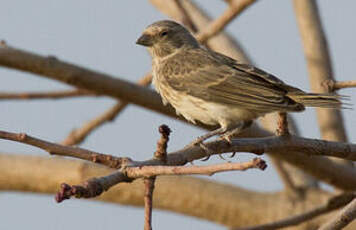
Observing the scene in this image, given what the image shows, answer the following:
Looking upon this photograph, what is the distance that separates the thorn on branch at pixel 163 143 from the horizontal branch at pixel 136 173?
197mm

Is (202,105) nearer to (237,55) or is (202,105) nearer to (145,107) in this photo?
(145,107)

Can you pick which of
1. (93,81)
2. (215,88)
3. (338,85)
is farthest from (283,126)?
(93,81)

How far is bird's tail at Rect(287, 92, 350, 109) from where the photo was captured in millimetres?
4843

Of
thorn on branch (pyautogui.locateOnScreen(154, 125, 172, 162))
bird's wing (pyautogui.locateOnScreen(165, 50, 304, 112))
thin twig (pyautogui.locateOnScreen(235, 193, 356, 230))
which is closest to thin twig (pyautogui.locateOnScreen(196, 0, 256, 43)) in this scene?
bird's wing (pyautogui.locateOnScreen(165, 50, 304, 112))

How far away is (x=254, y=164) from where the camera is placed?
2861mm

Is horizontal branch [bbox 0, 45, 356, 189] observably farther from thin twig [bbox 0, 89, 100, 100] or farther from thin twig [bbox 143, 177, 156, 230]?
thin twig [bbox 143, 177, 156, 230]

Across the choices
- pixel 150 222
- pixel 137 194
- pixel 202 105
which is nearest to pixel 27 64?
pixel 202 105

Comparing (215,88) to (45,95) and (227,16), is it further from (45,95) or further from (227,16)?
(45,95)

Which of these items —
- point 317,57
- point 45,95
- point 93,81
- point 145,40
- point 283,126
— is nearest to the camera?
point 283,126

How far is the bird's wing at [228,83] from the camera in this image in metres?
5.20

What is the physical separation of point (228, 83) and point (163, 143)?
2.03 m

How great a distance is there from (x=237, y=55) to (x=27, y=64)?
2574 mm

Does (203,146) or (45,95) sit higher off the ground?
(45,95)

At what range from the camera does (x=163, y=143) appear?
361 centimetres
